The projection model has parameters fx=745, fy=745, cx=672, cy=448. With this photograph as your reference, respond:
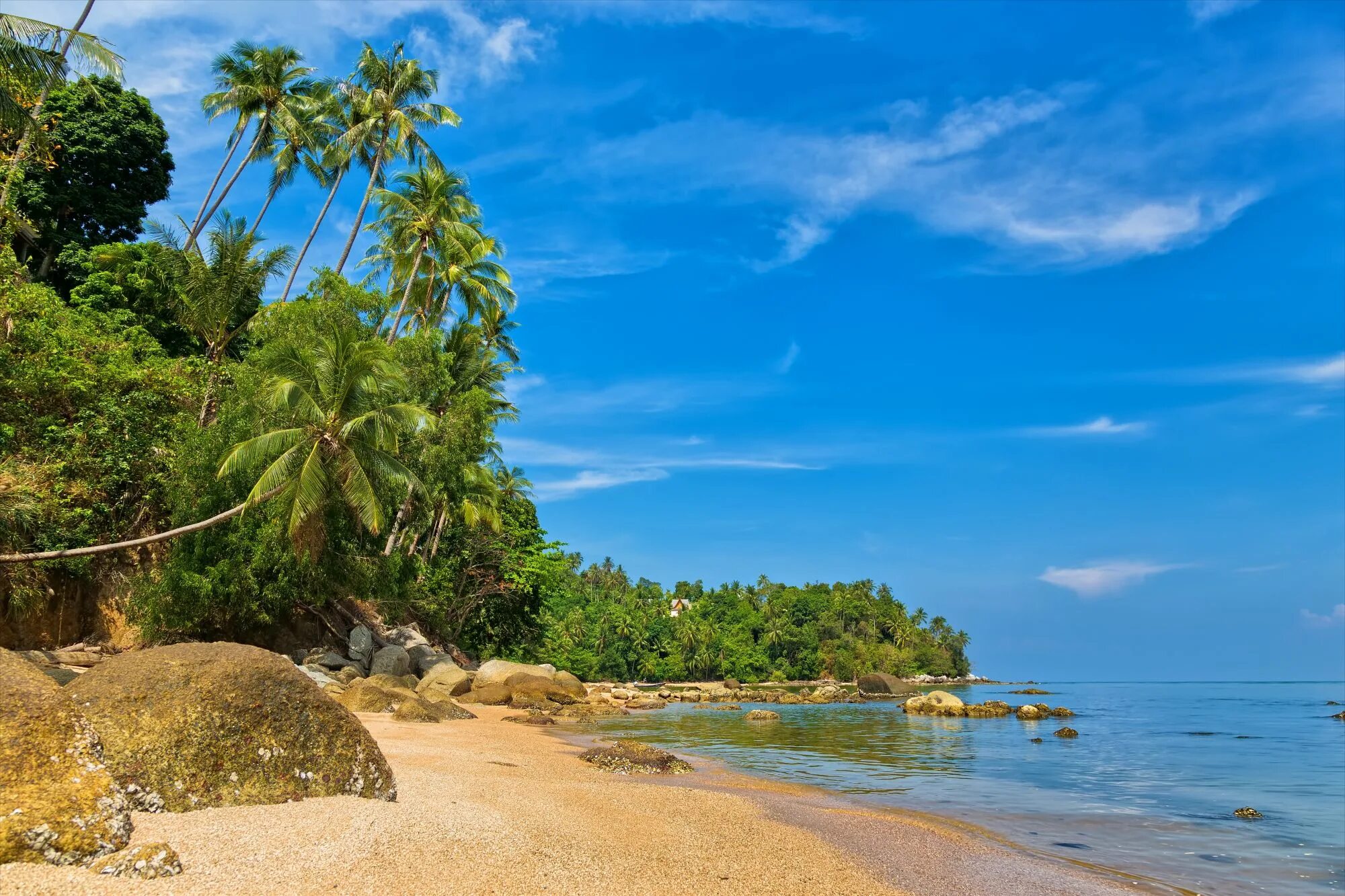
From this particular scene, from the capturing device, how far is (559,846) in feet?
20.6

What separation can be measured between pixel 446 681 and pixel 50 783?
2246cm

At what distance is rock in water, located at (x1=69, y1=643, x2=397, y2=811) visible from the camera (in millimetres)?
5648

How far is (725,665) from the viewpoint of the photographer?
295 ft

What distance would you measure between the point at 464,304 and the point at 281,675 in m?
32.8

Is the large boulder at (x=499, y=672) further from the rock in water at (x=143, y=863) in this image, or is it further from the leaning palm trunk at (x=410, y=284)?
the rock in water at (x=143, y=863)

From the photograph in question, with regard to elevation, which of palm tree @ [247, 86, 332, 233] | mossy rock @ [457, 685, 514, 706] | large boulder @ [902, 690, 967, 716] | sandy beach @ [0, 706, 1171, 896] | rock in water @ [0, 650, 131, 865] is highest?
palm tree @ [247, 86, 332, 233]

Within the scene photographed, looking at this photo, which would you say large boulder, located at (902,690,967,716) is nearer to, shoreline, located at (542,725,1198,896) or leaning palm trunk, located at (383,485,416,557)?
leaning palm trunk, located at (383,485,416,557)

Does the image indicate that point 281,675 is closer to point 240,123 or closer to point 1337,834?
point 1337,834

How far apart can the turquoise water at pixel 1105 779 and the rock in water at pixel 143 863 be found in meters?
Result: 9.18

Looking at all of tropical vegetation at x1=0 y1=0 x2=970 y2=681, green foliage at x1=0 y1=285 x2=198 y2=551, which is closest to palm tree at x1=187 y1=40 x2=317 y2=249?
tropical vegetation at x1=0 y1=0 x2=970 y2=681

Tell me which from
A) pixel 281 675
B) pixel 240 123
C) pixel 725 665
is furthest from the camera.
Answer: pixel 725 665

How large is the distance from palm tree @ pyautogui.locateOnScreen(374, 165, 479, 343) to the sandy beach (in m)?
27.5

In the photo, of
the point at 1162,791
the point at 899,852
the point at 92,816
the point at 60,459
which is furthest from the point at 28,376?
the point at 1162,791

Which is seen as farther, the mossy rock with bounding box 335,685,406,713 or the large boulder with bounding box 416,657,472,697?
the large boulder with bounding box 416,657,472,697
